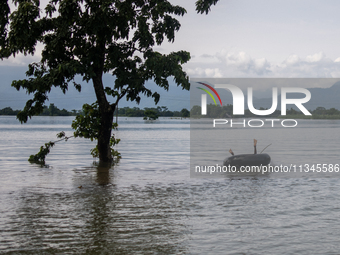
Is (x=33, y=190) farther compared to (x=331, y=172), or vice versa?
(x=331, y=172)

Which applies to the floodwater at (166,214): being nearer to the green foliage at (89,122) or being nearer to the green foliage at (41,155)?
the green foliage at (89,122)

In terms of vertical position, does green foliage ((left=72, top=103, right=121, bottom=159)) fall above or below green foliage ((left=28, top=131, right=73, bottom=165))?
above

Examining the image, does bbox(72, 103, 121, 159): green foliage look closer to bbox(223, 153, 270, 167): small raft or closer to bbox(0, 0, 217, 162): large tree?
bbox(0, 0, 217, 162): large tree

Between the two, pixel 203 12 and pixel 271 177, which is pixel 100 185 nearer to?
pixel 271 177

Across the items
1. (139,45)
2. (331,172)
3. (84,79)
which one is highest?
(139,45)

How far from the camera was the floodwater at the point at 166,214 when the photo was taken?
7.55 m

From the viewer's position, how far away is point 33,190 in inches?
519

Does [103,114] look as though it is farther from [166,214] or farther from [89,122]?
[166,214]

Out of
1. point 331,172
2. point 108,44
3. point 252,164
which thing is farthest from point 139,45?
point 331,172

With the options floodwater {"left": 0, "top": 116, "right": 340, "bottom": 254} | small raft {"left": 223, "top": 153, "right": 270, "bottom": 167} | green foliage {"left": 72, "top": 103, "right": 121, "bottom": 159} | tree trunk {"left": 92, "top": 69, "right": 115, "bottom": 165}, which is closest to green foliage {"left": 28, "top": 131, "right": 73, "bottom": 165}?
green foliage {"left": 72, "top": 103, "right": 121, "bottom": 159}

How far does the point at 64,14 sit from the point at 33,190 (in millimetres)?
7071

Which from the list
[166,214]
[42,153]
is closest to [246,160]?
[166,214]

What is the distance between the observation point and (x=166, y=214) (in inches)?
392

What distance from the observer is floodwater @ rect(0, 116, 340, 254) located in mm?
7555
